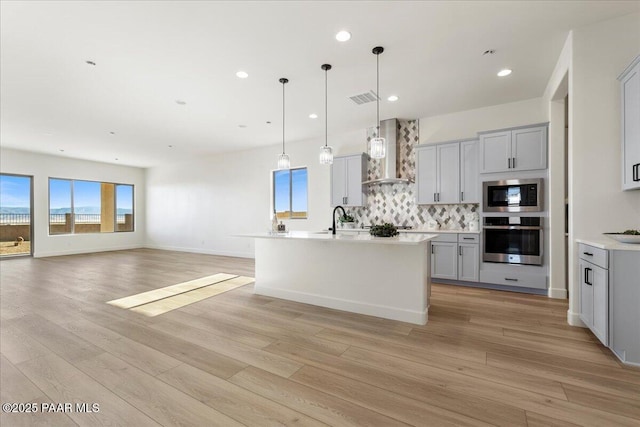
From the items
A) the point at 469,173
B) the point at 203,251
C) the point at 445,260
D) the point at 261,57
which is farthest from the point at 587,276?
the point at 203,251

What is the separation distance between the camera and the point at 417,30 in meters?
2.84

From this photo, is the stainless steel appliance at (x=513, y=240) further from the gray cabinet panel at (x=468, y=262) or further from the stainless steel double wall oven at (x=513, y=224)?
the gray cabinet panel at (x=468, y=262)

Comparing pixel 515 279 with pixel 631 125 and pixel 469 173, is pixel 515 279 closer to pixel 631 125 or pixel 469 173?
pixel 469 173

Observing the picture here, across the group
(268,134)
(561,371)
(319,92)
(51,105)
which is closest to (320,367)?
(561,371)

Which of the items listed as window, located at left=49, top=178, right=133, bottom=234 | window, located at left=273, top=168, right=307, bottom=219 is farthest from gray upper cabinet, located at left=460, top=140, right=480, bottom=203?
window, located at left=49, top=178, right=133, bottom=234

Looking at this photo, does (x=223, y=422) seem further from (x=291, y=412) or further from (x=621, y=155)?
(x=621, y=155)

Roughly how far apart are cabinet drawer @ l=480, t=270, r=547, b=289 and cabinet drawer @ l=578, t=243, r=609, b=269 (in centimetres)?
145

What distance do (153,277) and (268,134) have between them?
12.5 ft

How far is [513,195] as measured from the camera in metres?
4.25

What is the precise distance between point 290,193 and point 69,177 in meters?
7.18

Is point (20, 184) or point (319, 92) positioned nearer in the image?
point (319, 92)

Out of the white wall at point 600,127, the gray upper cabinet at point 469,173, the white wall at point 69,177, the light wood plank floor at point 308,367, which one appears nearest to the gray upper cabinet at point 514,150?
the gray upper cabinet at point 469,173

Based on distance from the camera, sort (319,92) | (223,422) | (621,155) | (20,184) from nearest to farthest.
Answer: (223,422), (621,155), (319,92), (20,184)

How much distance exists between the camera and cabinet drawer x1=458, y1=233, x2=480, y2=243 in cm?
444
